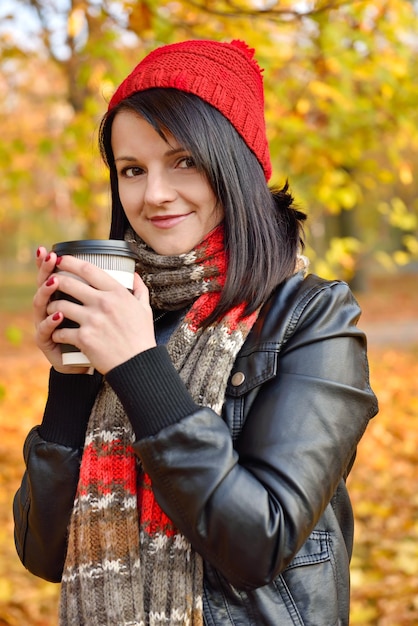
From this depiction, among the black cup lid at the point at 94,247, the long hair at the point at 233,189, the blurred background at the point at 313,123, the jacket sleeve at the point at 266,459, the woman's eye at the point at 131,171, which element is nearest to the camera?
the jacket sleeve at the point at 266,459

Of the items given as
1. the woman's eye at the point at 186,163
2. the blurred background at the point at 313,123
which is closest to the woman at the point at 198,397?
the woman's eye at the point at 186,163

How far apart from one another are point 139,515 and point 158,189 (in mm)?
734

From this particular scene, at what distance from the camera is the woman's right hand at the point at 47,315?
1.51 m

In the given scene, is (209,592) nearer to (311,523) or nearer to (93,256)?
(311,523)

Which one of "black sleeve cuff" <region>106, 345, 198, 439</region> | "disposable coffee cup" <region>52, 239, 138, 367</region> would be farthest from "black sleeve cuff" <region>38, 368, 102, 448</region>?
"black sleeve cuff" <region>106, 345, 198, 439</region>

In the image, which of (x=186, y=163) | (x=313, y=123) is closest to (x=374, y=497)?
(x=313, y=123)

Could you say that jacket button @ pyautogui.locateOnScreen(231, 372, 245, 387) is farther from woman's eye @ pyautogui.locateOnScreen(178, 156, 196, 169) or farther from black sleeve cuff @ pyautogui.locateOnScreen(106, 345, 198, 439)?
woman's eye @ pyautogui.locateOnScreen(178, 156, 196, 169)

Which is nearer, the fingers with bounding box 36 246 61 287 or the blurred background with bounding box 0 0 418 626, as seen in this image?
the fingers with bounding box 36 246 61 287

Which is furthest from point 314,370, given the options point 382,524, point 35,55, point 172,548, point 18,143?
point 35,55

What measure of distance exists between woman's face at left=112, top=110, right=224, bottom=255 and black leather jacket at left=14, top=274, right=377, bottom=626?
10.5 inches

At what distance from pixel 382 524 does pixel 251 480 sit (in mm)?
3880

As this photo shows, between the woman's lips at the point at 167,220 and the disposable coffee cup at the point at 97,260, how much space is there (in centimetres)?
A: 22

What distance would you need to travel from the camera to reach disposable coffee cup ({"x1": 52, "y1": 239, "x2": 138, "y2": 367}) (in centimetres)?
150

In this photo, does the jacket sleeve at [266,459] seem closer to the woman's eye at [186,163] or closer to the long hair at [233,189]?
the long hair at [233,189]
